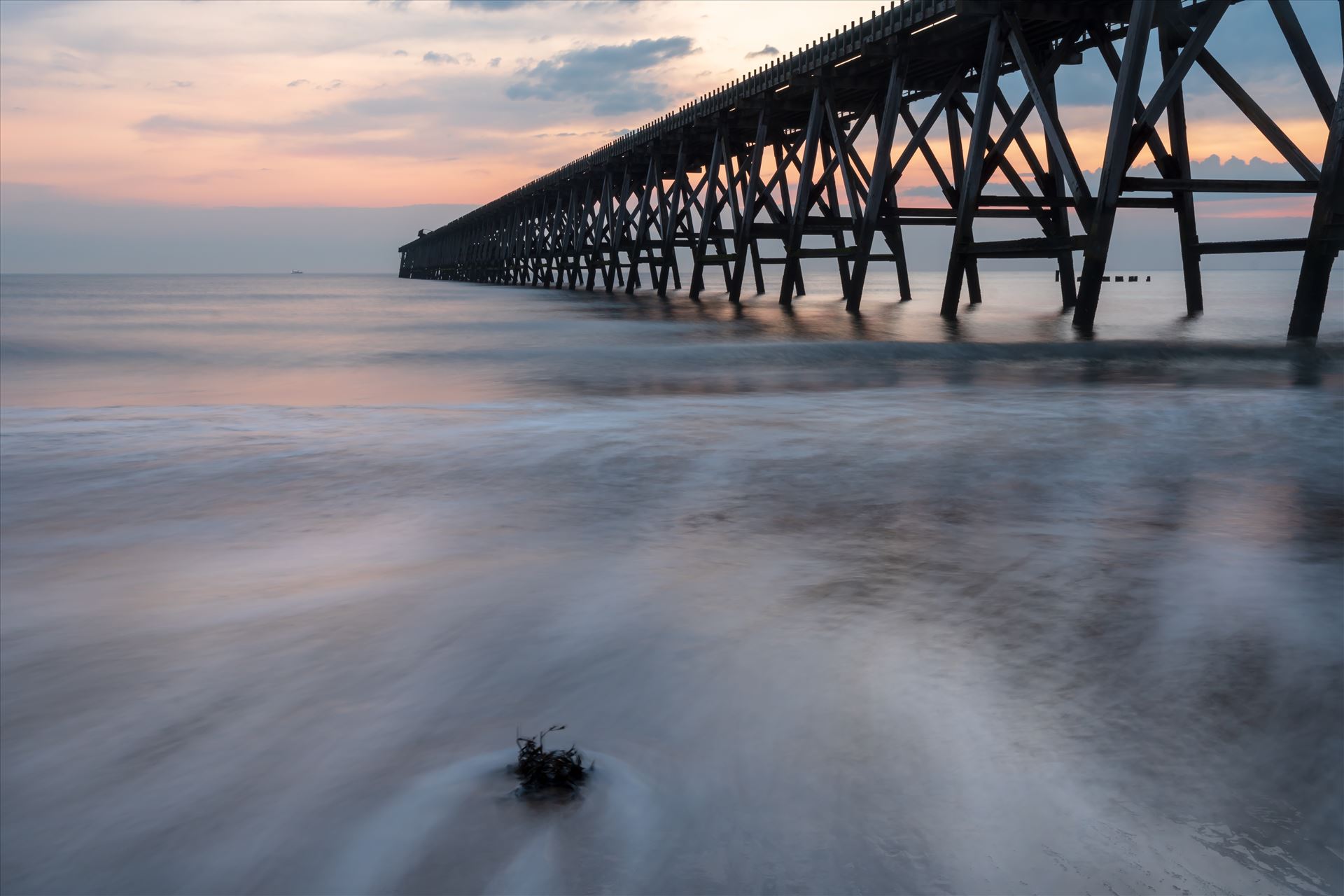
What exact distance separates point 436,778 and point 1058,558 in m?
2.18

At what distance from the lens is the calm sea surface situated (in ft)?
5.40

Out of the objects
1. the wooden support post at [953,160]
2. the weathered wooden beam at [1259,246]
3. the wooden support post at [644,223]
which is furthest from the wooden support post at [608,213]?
the weathered wooden beam at [1259,246]

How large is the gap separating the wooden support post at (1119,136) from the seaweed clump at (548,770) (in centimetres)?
1100

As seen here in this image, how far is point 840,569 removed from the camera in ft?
10.5

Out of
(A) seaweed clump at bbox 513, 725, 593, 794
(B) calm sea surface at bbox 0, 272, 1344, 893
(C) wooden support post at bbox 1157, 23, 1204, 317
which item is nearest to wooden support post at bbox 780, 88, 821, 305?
(C) wooden support post at bbox 1157, 23, 1204, 317

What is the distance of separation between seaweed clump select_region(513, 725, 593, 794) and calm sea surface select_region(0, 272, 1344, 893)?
42mm

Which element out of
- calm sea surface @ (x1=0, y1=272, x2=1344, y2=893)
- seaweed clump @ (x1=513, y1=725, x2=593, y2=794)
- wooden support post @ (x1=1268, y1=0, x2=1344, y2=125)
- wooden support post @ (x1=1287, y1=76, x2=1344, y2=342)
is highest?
wooden support post @ (x1=1268, y1=0, x2=1344, y2=125)

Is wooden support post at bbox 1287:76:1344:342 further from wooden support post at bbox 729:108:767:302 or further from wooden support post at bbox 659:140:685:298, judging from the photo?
wooden support post at bbox 659:140:685:298

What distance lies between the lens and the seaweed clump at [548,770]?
5.97 feet

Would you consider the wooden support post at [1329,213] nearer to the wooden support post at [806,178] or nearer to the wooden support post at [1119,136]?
the wooden support post at [1119,136]

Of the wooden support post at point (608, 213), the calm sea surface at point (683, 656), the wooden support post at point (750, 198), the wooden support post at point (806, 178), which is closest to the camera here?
the calm sea surface at point (683, 656)

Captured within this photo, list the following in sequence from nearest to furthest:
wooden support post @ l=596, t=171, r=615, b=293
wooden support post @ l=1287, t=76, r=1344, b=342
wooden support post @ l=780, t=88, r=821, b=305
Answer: wooden support post @ l=1287, t=76, r=1344, b=342 → wooden support post @ l=780, t=88, r=821, b=305 → wooden support post @ l=596, t=171, r=615, b=293

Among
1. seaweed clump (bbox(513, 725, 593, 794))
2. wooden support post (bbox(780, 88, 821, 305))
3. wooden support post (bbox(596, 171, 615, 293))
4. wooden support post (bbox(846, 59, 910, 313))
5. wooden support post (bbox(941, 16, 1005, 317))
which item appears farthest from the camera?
wooden support post (bbox(596, 171, 615, 293))

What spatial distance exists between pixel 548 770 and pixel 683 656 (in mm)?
684
